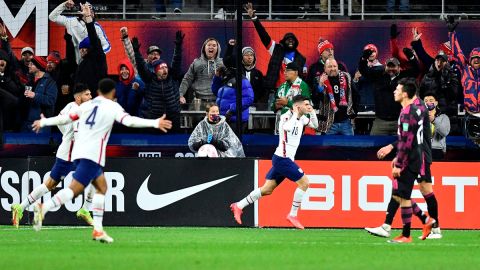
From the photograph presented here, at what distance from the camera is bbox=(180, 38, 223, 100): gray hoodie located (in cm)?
2181

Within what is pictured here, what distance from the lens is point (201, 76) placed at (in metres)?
21.9

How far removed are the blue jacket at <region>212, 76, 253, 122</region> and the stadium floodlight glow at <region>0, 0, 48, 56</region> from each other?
3270 millimetres

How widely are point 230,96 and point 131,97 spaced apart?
6.07 feet

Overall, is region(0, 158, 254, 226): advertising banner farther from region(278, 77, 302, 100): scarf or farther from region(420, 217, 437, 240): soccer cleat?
region(420, 217, 437, 240): soccer cleat

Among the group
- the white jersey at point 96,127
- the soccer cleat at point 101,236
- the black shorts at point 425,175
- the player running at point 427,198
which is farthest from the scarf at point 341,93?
the soccer cleat at point 101,236

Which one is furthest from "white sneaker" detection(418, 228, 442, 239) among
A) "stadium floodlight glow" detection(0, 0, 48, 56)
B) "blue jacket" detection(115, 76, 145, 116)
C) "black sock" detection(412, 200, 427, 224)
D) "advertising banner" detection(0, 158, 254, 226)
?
"stadium floodlight glow" detection(0, 0, 48, 56)

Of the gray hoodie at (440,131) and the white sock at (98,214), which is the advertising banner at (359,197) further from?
the white sock at (98,214)

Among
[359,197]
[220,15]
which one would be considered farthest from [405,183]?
[220,15]

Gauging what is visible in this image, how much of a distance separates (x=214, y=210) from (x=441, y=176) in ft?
12.4

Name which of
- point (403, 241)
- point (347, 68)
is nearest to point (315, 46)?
point (347, 68)

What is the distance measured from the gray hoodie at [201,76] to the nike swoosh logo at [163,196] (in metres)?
2.23

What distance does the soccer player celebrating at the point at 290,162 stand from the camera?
1895 cm

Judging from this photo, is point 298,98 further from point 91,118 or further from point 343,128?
point 91,118

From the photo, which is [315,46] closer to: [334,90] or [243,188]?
[334,90]
